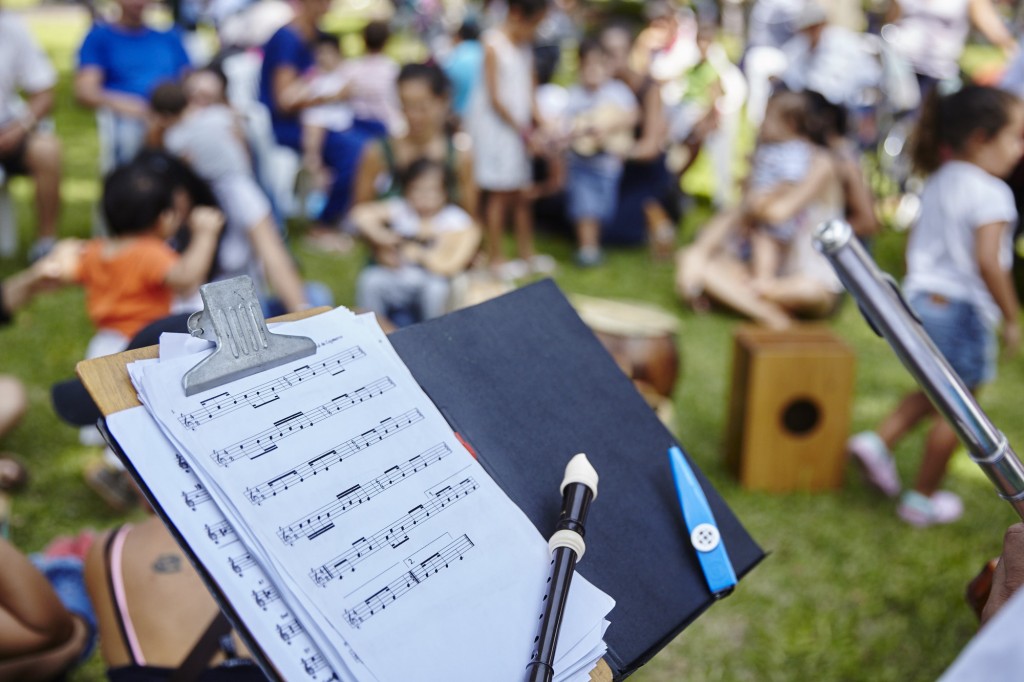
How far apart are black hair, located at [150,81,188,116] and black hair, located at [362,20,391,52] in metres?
2.16

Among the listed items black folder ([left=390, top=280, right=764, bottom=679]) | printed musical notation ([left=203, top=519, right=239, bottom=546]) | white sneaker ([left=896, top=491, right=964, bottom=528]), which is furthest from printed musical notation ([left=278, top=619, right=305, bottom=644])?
white sneaker ([left=896, top=491, right=964, bottom=528])

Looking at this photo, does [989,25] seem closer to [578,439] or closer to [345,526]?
[578,439]

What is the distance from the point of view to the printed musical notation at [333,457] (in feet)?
3.35

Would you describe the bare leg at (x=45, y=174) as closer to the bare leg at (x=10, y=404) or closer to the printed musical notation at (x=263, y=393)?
the bare leg at (x=10, y=404)

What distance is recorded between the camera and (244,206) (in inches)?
139

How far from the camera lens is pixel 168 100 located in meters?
4.09

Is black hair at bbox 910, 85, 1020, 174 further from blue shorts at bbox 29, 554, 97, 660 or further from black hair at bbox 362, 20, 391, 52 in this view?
black hair at bbox 362, 20, 391, 52

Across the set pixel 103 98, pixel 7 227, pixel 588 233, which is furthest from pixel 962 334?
pixel 7 227

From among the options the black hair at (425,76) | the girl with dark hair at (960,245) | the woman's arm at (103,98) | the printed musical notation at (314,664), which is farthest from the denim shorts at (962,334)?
the woman's arm at (103,98)

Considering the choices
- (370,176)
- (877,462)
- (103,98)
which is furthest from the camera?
(103,98)

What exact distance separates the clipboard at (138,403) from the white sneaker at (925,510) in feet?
7.98

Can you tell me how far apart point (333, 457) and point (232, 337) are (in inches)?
7.6

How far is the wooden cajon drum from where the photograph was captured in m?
3.28

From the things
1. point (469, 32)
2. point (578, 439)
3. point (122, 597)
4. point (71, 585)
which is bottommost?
point (71, 585)
